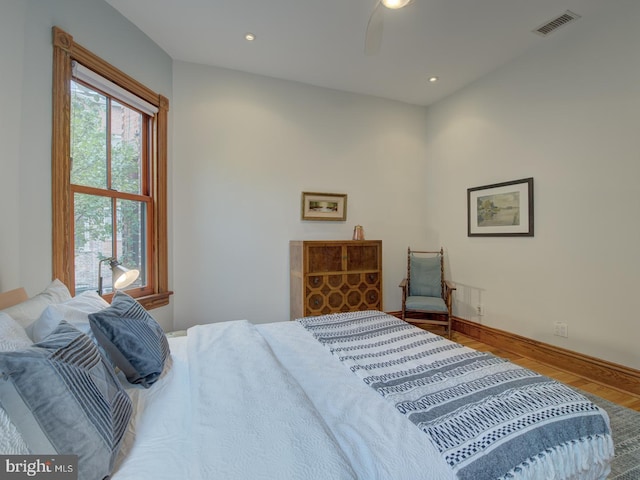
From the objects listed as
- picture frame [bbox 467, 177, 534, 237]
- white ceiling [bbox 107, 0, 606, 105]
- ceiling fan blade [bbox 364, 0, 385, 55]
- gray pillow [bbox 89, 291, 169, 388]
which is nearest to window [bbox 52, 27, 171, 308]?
white ceiling [bbox 107, 0, 606, 105]

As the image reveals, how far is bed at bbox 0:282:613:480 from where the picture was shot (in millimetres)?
814

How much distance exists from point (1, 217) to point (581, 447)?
274 cm

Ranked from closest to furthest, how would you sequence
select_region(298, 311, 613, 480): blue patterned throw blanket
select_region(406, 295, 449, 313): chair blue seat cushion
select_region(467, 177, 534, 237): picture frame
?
select_region(298, 311, 613, 480): blue patterned throw blanket
select_region(467, 177, 534, 237): picture frame
select_region(406, 295, 449, 313): chair blue seat cushion

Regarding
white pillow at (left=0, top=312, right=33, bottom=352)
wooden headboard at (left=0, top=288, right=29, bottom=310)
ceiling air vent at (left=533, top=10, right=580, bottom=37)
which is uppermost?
ceiling air vent at (left=533, top=10, right=580, bottom=37)

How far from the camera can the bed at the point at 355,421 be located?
0.81 meters

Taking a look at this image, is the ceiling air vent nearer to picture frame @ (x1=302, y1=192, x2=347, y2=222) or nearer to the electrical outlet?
picture frame @ (x1=302, y1=192, x2=347, y2=222)

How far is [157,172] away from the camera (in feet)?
9.46

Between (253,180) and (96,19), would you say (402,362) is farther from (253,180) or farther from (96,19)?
(96,19)

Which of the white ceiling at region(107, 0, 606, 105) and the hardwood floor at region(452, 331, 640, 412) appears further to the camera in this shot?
the white ceiling at region(107, 0, 606, 105)

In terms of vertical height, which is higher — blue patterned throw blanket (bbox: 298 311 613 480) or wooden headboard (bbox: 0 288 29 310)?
wooden headboard (bbox: 0 288 29 310)

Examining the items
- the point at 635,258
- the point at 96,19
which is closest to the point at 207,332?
the point at 96,19

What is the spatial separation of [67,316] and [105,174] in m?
1.61

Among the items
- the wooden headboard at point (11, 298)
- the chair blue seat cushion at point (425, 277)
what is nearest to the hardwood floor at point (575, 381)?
the chair blue seat cushion at point (425, 277)

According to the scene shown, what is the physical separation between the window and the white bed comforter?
1437 millimetres
